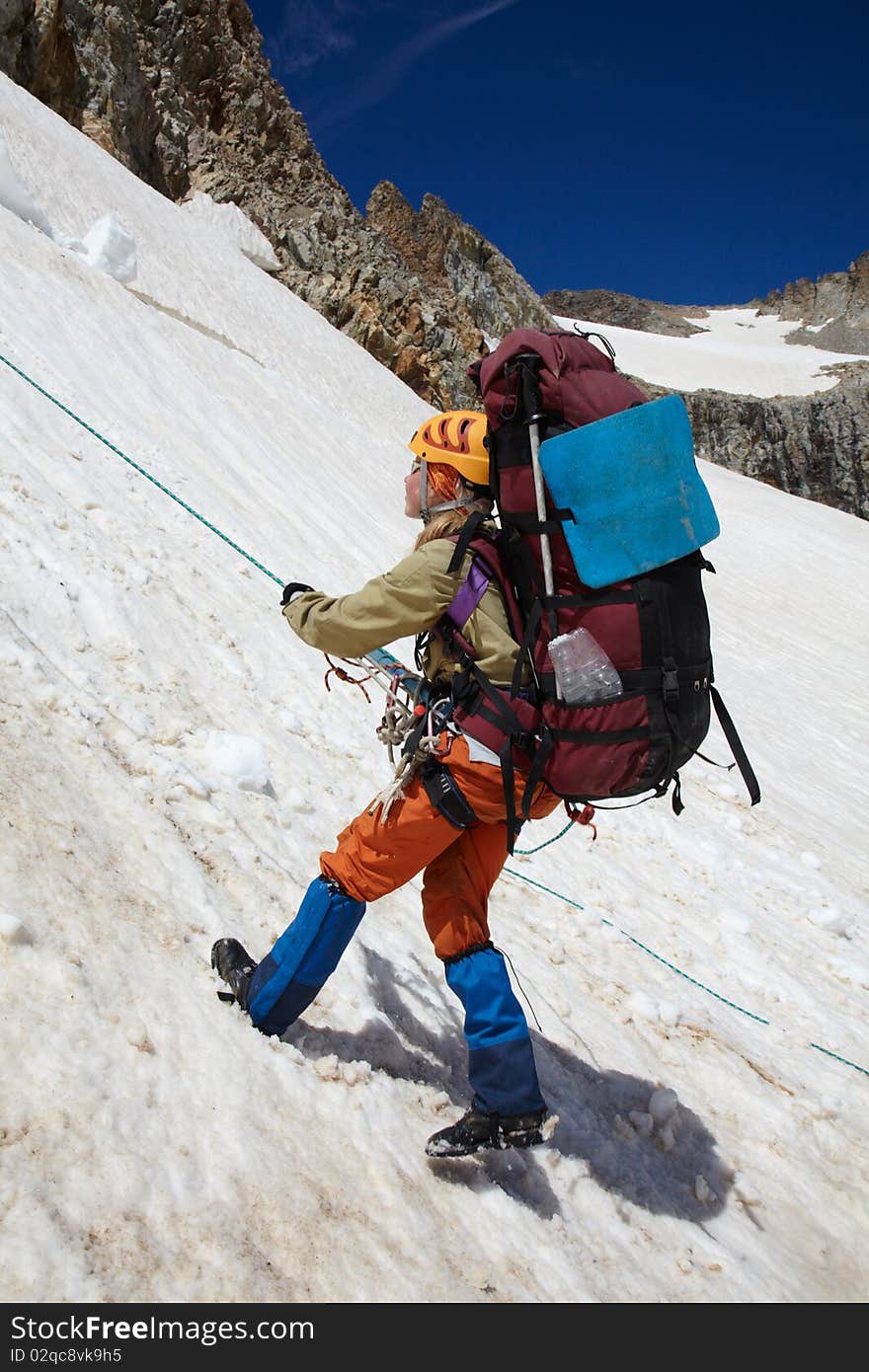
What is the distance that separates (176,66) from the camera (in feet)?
88.2

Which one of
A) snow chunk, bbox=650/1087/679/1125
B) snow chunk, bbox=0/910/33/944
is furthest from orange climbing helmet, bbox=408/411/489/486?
snow chunk, bbox=650/1087/679/1125

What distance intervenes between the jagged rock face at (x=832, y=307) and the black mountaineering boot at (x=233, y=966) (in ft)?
288

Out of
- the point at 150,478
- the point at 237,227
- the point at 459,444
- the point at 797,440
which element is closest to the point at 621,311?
the point at 797,440

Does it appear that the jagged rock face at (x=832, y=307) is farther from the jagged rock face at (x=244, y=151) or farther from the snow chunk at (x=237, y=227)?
the snow chunk at (x=237, y=227)

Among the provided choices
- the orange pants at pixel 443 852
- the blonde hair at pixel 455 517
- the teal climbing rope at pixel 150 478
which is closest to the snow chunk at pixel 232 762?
the teal climbing rope at pixel 150 478

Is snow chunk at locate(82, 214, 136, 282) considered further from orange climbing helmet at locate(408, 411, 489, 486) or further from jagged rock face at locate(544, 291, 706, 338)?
jagged rock face at locate(544, 291, 706, 338)

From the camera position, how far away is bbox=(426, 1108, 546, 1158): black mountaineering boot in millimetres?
2617

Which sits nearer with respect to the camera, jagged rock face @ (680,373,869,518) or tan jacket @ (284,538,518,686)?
tan jacket @ (284,538,518,686)

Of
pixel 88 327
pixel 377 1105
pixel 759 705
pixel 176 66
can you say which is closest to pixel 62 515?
pixel 377 1105

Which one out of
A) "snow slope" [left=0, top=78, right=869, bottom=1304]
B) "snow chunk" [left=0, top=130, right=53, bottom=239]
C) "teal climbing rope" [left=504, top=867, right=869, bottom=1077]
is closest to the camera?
"snow slope" [left=0, top=78, right=869, bottom=1304]

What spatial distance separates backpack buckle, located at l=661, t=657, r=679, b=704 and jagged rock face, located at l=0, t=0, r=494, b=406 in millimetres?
25172

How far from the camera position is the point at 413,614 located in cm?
268

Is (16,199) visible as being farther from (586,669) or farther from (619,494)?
(586,669)
